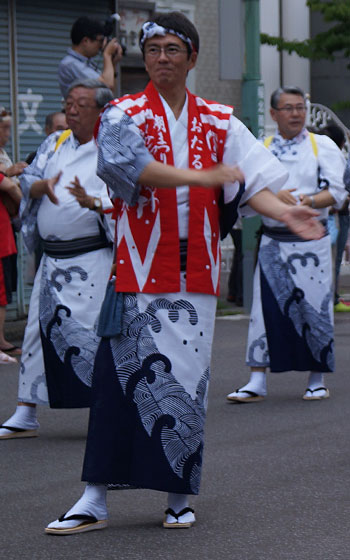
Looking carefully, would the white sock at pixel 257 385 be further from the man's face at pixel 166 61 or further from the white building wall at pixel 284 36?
the white building wall at pixel 284 36

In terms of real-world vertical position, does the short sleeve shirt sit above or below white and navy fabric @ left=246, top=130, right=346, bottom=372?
above

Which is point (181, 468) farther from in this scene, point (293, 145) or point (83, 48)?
point (83, 48)

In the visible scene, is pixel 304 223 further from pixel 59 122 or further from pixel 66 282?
pixel 59 122

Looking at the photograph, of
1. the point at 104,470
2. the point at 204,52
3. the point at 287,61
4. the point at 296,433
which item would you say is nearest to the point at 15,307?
the point at 296,433

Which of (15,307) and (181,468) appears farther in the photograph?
(15,307)

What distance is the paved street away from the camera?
4863 mm

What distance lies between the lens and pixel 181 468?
5.04 metres

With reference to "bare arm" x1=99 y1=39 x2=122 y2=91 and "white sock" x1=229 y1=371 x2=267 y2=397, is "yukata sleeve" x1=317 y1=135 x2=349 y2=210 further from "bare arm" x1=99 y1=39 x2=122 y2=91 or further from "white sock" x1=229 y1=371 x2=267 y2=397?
"bare arm" x1=99 y1=39 x2=122 y2=91

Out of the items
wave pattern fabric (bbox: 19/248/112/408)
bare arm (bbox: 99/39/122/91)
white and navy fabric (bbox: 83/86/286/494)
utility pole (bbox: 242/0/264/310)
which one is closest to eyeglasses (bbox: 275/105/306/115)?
bare arm (bbox: 99/39/122/91)

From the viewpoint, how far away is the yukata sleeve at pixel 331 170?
816 cm

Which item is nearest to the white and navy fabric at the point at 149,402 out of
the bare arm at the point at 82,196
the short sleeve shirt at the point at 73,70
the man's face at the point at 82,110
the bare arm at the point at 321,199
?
the bare arm at the point at 82,196

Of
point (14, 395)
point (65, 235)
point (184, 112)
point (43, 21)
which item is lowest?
point (14, 395)

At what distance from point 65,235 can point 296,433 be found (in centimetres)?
160

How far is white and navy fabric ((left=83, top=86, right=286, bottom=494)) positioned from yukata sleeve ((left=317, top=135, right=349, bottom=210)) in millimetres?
3099
